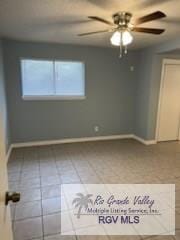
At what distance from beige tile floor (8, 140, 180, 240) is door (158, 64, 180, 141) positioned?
0.37m

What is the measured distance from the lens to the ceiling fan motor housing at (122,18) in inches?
88.4

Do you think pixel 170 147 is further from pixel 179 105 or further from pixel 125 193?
pixel 125 193

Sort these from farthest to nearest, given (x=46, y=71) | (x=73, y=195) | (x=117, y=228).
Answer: (x=46, y=71), (x=73, y=195), (x=117, y=228)

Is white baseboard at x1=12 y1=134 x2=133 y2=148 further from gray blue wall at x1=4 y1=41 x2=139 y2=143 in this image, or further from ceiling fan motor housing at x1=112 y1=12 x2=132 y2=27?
ceiling fan motor housing at x1=112 y1=12 x2=132 y2=27

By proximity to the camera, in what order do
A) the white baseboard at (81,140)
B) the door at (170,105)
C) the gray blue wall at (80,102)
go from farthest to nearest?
the door at (170,105), the white baseboard at (81,140), the gray blue wall at (80,102)

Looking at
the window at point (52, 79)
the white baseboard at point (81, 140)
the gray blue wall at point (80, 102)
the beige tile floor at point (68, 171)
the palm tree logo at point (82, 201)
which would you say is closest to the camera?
the beige tile floor at point (68, 171)

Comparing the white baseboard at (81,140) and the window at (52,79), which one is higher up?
the window at (52,79)

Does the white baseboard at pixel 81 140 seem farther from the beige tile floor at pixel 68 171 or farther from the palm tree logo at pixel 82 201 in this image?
the palm tree logo at pixel 82 201

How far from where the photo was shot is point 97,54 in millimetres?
4441

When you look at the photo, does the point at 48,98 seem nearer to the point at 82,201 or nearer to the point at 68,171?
the point at 68,171

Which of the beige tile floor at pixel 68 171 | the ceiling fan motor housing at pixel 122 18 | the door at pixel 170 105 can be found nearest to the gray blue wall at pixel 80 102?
the beige tile floor at pixel 68 171

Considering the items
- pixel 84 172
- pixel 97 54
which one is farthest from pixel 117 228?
pixel 97 54

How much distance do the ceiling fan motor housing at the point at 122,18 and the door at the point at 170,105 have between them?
2.47 m

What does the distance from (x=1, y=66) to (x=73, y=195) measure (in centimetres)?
281
